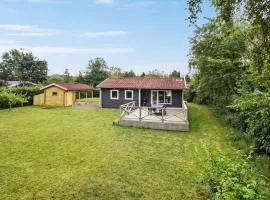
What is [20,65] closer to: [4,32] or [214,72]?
[4,32]

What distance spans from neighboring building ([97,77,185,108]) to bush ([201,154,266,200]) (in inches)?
786

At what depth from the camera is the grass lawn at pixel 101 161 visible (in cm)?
702

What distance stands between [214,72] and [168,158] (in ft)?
40.3

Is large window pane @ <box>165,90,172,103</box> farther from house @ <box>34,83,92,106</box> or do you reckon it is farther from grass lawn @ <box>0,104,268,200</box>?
house @ <box>34,83,92,106</box>

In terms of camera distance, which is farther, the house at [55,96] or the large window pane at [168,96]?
the house at [55,96]

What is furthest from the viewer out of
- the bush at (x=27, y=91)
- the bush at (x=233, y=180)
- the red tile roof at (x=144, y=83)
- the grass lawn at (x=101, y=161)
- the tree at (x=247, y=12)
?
the bush at (x=27, y=91)

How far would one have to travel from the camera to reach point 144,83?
27.0 meters

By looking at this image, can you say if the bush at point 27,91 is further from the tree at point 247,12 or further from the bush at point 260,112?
the tree at point 247,12

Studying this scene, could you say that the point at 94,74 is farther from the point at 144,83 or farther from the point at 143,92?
the point at 143,92

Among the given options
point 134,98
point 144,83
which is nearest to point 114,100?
point 134,98

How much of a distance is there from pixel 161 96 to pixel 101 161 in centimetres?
1723

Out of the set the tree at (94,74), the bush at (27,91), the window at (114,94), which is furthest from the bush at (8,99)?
the tree at (94,74)

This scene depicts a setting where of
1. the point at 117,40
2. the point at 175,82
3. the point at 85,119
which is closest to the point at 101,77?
the point at 117,40

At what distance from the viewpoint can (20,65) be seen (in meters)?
54.4
